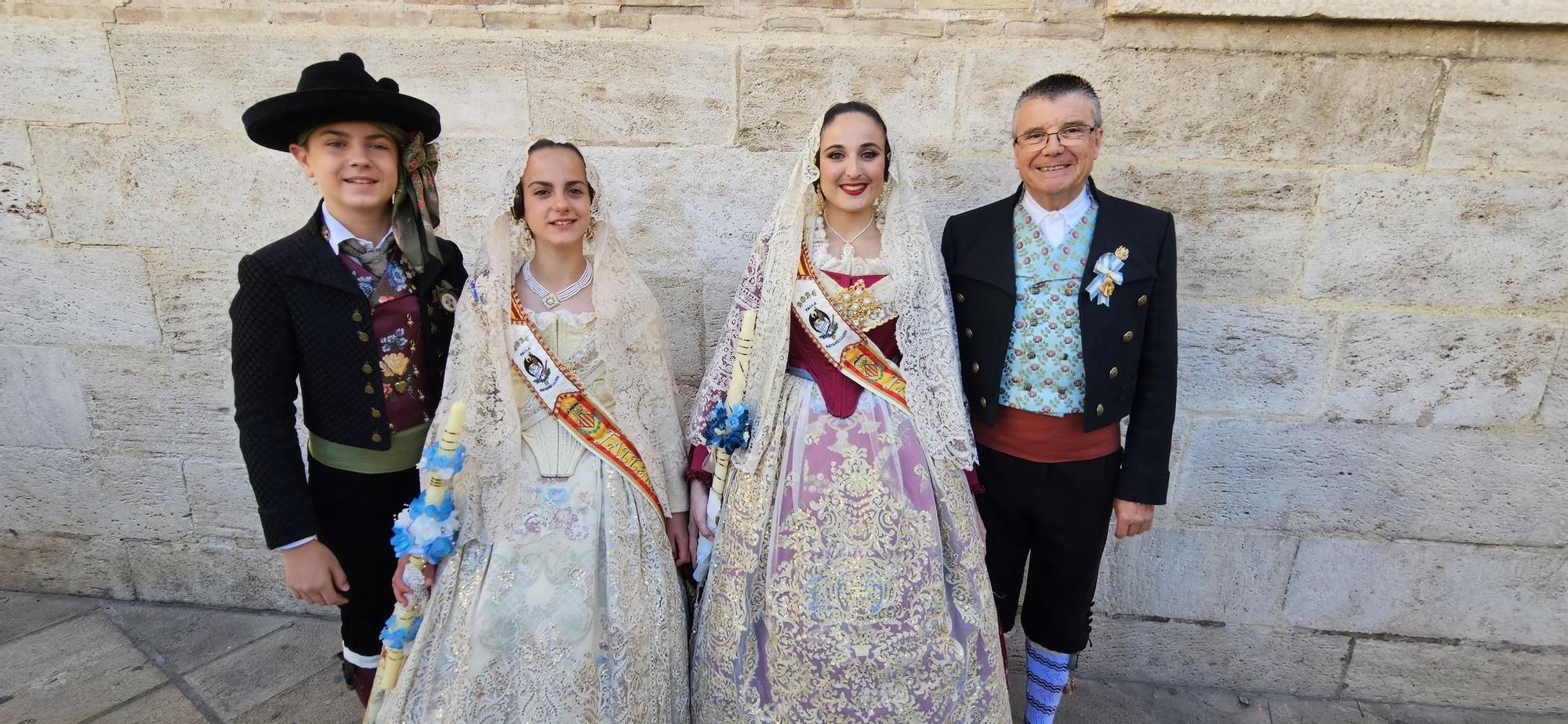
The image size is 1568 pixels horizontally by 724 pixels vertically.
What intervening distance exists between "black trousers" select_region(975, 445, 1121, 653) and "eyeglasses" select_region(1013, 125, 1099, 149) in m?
0.92

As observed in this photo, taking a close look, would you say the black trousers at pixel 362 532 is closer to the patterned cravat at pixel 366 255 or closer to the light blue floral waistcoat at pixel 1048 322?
the patterned cravat at pixel 366 255

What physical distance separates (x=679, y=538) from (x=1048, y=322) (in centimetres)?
128

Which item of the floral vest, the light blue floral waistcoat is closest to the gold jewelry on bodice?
the light blue floral waistcoat

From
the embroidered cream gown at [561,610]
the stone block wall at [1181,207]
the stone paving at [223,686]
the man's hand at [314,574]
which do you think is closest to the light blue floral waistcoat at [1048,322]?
the stone block wall at [1181,207]

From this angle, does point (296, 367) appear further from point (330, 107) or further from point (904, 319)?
point (904, 319)

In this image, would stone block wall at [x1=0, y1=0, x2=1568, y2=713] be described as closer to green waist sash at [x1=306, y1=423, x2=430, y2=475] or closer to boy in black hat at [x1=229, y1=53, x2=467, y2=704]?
boy in black hat at [x1=229, y1=53, x2=467, y2=704]

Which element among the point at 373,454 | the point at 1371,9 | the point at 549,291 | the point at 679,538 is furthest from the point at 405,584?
the point at 1371,9

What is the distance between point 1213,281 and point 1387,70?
0.85 m

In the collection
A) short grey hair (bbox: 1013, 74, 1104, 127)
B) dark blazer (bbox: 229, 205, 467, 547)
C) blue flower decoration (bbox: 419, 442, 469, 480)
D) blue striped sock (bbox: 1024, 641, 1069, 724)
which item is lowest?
blue striped sock (bbox: 1024, 641, 1069, 724)

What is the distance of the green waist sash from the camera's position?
2057 millimetres

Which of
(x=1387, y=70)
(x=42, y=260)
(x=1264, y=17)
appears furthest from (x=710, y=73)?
(x=42, y=260)

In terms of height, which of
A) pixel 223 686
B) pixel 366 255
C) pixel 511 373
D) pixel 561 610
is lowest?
pixel 223 686

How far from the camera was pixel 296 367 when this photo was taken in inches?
77.0

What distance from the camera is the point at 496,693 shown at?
188cm
